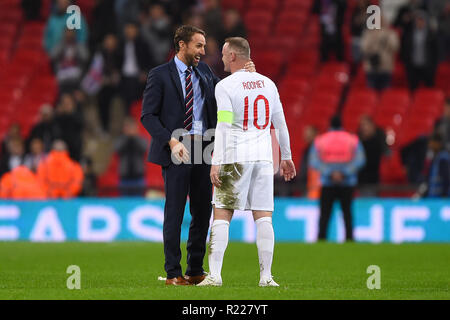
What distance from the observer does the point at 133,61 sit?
2033cm

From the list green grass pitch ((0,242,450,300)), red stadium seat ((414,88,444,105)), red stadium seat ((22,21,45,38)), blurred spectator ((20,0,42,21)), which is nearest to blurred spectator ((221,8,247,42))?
red stadium seat ((414,88,444,105))

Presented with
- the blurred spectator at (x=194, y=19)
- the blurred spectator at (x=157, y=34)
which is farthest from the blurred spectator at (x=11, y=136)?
the blurred spectator at (x=194, y=19)

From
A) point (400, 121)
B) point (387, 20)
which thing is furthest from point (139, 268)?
point (387, 20)

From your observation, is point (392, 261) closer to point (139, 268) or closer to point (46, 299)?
point (139, 268)

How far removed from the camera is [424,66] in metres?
21.1

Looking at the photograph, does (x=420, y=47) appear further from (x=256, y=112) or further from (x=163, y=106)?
(x=256, y=112)

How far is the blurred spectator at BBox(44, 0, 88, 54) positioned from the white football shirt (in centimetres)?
1282

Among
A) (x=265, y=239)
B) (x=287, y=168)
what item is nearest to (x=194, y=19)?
(x=287, y=168)

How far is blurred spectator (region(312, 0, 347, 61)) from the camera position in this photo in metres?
21.3

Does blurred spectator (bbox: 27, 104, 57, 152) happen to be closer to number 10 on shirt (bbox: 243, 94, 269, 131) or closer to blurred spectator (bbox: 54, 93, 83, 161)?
A: blurred spectator (bbox: 54, 93, 83, 161)

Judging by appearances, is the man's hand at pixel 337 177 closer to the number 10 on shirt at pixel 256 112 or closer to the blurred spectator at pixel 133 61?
the blurred spectator at pixel 133 61

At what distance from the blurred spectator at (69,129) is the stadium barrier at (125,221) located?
1.67 m

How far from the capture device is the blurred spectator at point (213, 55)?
2002cm

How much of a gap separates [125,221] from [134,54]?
427cm
